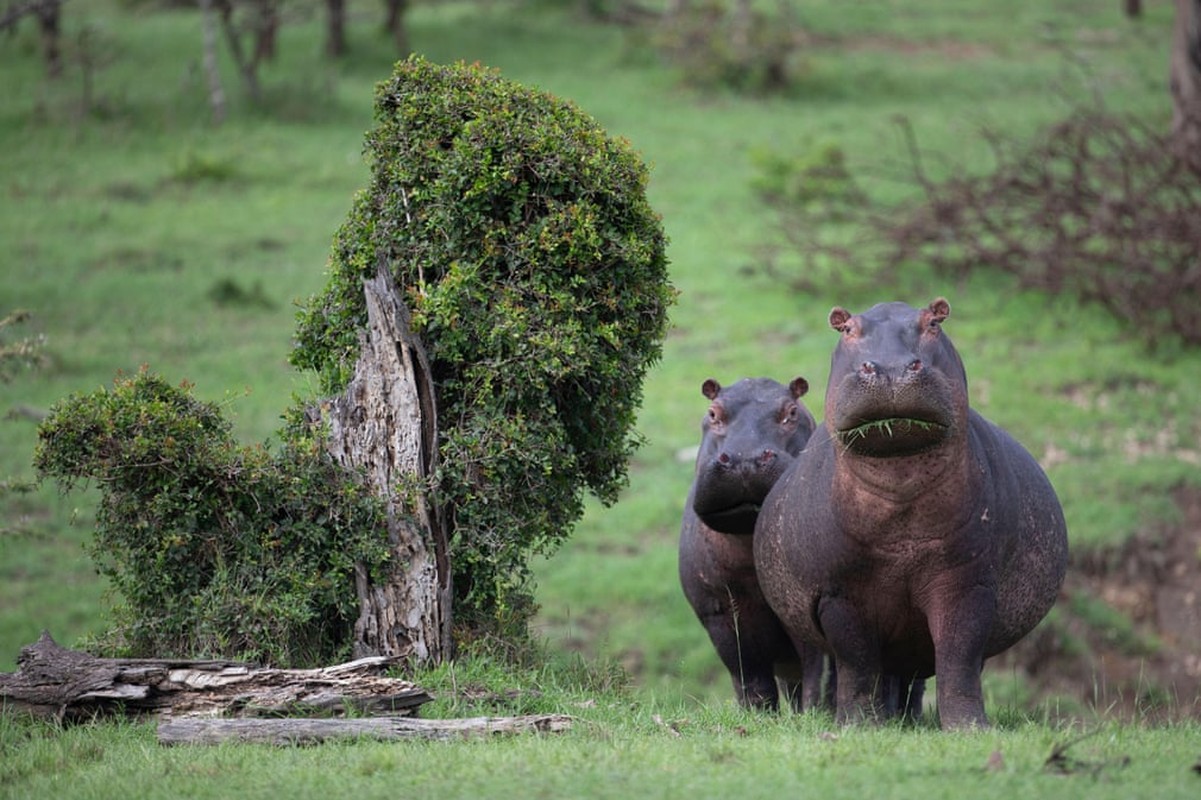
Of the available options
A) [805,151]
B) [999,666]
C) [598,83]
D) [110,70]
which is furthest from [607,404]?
[110,70]

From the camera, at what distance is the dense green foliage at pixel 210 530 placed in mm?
8953

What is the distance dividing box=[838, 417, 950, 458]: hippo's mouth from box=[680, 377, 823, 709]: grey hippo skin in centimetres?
142

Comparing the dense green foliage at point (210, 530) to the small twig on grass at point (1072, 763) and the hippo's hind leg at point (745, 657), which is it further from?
the small twig on grass at point (1072, 763)

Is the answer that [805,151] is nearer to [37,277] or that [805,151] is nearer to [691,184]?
[691,184]

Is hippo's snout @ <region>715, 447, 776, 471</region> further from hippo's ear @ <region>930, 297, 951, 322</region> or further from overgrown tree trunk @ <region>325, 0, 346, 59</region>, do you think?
overgrown tree trunk @ <region>325, 0, 346, 59</region>

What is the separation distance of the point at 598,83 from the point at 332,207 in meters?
7.97

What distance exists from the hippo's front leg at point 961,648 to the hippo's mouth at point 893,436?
2.71 feet

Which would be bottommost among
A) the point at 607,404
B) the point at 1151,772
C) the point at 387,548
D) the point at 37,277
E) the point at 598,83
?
the point at 1151,772

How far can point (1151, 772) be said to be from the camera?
21.3 ft

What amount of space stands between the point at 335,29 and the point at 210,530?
26.5 metres

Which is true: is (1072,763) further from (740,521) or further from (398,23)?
(398,23)

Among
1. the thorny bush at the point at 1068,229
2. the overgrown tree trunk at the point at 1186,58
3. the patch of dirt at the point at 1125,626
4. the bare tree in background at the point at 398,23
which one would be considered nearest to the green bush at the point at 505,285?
the patch of dirt at the point at 1125,626

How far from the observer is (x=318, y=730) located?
757cm

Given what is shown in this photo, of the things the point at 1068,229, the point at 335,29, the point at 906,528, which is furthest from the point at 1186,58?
the point at 906,528
